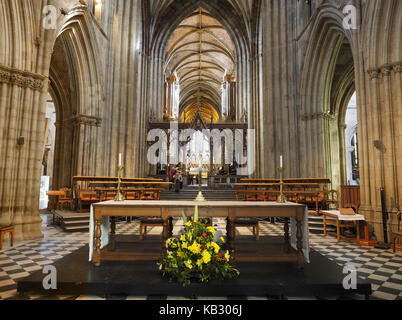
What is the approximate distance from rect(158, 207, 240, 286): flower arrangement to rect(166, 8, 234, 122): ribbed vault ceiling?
58.1 feet

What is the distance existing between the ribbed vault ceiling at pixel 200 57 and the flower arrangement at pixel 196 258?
1772 centimetres

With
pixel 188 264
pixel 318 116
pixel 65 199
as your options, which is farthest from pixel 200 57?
pixel 188 264

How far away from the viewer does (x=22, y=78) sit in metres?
6.57

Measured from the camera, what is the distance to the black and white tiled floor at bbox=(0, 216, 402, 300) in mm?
3311

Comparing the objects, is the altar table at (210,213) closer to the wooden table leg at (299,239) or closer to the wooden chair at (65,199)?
the wooden table leg at (299,239)

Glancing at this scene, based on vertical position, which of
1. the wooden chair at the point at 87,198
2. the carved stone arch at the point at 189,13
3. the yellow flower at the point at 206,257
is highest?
the carved stone arch at the point at 189,13

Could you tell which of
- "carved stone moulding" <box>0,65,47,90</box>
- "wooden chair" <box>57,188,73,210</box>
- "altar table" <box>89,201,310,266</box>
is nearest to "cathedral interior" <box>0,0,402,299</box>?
"carved stone moulding" <box>0,65,47,90</box>

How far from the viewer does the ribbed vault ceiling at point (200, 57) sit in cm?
2678

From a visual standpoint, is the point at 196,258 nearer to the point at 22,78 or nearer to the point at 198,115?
the point at 22,78

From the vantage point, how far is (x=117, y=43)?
13.2 meters

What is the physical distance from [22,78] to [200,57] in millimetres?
28834

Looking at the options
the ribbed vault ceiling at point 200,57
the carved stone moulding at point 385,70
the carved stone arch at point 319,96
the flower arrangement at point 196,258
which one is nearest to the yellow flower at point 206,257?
the flower arrangement at point 196,258

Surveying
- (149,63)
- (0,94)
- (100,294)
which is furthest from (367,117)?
(149,63)
